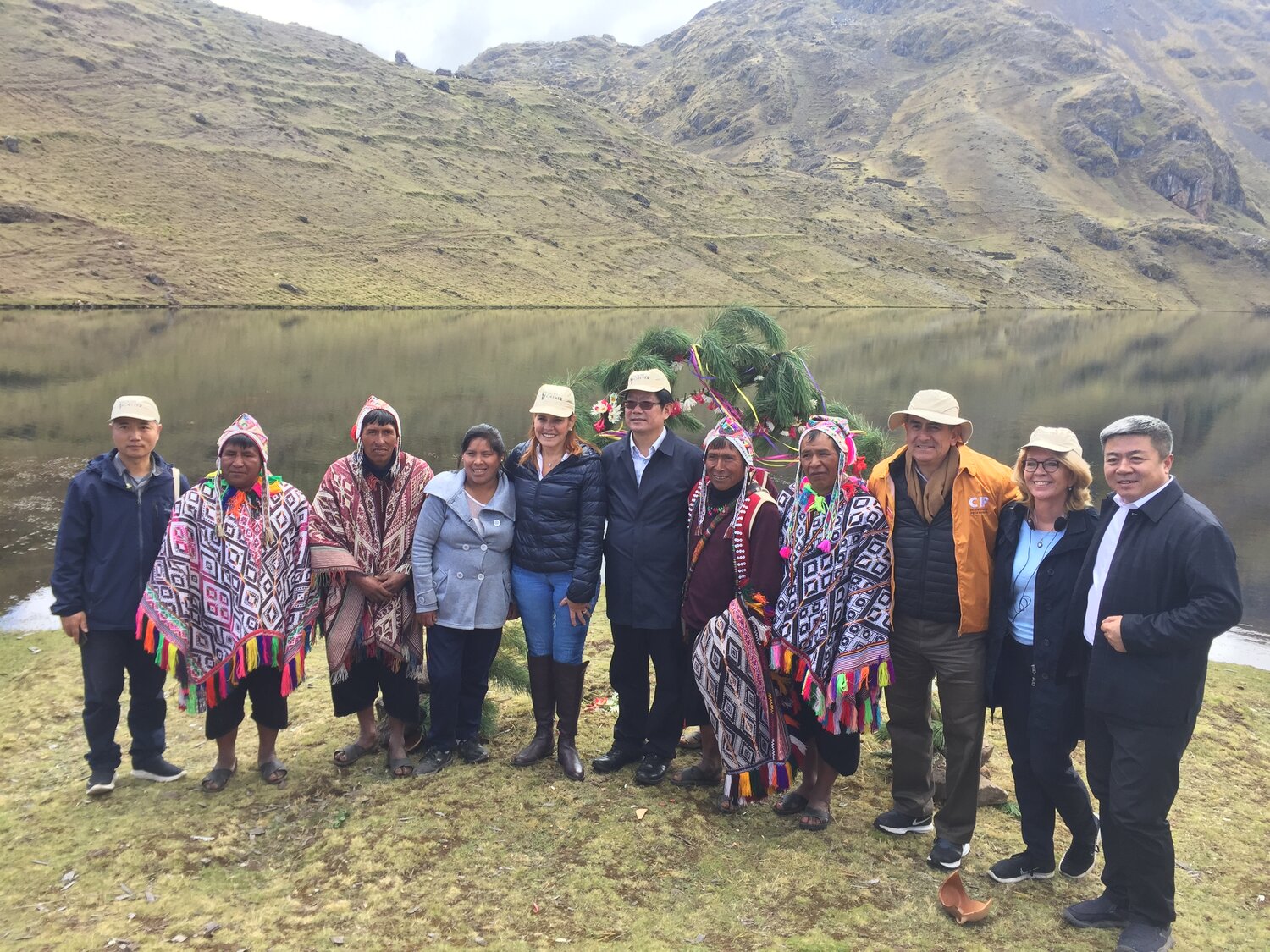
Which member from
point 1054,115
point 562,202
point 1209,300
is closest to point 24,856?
point 562,202

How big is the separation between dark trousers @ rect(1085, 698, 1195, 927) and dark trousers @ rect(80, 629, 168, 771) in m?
5.18

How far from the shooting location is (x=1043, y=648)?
3.86 metres

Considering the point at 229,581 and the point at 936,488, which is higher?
the point at 936,488

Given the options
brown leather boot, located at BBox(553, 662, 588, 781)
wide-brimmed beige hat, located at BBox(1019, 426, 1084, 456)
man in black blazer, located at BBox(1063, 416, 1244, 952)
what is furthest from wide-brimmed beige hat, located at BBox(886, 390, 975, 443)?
brown leather boot, located at BBox(553, 662, 588, 781)

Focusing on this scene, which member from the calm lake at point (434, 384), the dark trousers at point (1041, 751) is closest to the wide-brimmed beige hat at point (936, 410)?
the dark trousers at point (1041, 751)

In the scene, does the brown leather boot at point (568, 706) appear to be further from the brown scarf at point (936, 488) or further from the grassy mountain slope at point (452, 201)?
the grassy mountain slope at point (452, 201)

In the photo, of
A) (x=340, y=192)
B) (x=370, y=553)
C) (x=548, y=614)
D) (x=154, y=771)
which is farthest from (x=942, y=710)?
(x=340, y=192)

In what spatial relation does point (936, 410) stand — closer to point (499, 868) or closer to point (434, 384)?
point (499, 868)

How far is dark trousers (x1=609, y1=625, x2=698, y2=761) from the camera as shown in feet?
15.8

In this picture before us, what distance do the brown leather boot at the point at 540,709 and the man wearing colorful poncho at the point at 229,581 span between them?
1.43m

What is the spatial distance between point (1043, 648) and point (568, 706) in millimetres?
2699

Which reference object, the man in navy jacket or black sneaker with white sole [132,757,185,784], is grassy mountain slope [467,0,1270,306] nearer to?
the man in navy jacket

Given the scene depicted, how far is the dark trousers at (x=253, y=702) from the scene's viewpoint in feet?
15.4

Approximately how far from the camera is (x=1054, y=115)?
18562cm
